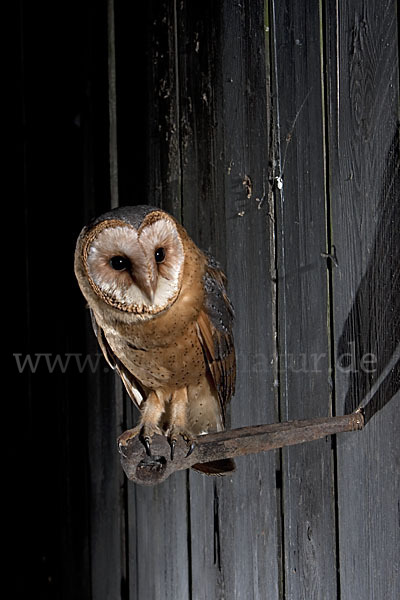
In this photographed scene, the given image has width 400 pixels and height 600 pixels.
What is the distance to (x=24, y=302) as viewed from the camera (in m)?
1.65

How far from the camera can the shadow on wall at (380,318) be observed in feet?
2.56

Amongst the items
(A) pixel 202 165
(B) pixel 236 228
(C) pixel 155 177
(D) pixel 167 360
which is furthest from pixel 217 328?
(C) pixel 155 177

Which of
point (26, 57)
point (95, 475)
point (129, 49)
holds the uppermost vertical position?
point (26, 57)

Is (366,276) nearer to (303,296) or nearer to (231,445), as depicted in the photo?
(303,296)

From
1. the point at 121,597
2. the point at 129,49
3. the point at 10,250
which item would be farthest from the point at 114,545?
the point at 129,49

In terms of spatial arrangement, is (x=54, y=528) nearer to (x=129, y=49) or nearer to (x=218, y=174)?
Result: (x=218, y=174)

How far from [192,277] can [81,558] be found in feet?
3.12

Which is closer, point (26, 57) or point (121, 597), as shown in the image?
point (121, 597)

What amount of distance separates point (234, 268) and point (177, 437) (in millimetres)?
328

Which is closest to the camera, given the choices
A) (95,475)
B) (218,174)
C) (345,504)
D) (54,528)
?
(345,504)

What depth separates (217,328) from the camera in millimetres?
937

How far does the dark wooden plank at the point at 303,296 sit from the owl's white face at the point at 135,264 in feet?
0.62

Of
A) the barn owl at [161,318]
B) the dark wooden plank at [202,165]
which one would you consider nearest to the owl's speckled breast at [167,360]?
the barn owl at [161,318]

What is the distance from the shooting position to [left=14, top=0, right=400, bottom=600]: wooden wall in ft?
2.66
